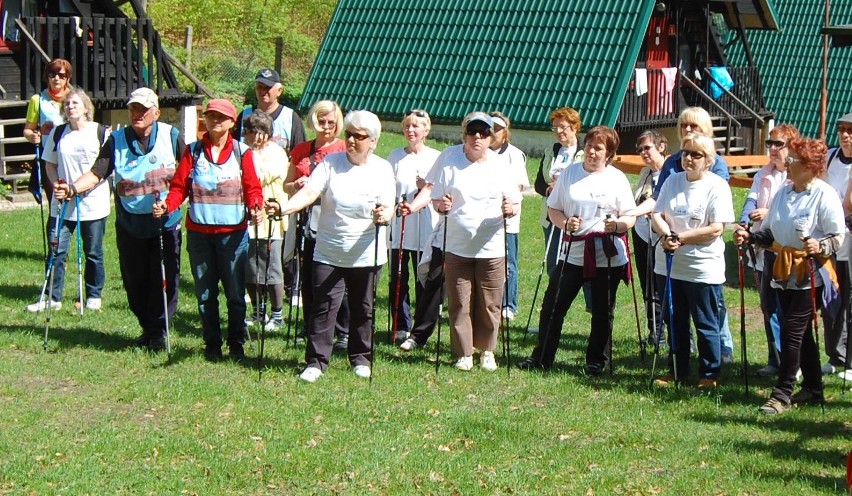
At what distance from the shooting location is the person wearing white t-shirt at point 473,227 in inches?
359

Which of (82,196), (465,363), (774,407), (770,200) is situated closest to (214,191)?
(465,363)

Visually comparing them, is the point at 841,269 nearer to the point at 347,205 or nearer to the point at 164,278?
the point at 347,205

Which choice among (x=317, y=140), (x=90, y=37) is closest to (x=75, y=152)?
(x=317, y=140)

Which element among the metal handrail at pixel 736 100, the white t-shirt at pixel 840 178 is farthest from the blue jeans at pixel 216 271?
the metal handrail at pixel 736 100

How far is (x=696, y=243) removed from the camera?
8.83m

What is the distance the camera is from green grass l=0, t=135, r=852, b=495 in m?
6.91

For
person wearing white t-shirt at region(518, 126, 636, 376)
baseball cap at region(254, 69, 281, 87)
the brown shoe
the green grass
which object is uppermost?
baseball cap at region(254, 69, 281, 87)

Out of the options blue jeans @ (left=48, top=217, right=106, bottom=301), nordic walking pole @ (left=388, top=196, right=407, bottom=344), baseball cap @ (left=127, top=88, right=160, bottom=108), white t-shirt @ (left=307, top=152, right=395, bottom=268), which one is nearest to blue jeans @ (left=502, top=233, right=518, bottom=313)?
nordic walking pole @ (left=388, top=196, right=407, bottom=344)

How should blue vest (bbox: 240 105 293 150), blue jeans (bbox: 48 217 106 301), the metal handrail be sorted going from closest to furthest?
blue vest (bbox: 240 105 293 150), blue jeans (bbox: 48 217 106 301), the metal handrail

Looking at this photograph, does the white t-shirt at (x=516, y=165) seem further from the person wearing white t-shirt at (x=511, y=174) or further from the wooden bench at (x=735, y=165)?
the wooden bench at (x=735, y=165)

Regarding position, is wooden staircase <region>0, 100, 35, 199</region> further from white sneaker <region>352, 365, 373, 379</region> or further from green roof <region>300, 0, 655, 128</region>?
white sneaker <region>352, 365, 373, 379</region>

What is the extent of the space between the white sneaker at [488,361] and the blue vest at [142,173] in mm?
2491

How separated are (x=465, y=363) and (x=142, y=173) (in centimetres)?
269

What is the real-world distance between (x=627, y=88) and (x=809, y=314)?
16.1 metres
